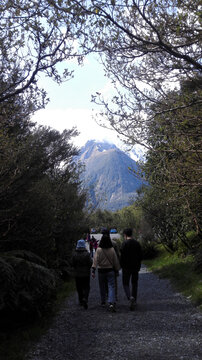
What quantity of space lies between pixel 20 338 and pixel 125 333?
1900 mm

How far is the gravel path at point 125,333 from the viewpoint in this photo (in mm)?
6266

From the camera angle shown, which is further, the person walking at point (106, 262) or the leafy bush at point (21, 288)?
the person walking at point (106, 262)

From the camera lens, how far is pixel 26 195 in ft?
37.7

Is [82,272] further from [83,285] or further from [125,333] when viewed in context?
[125,333]

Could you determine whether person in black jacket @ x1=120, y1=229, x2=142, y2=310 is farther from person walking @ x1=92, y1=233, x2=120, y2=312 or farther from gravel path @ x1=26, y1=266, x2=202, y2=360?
gravel path @ x1=26, y1=266, x2=202, y2=360

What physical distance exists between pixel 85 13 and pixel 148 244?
24.0 metres

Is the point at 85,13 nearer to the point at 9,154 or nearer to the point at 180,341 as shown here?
the point at 9,154

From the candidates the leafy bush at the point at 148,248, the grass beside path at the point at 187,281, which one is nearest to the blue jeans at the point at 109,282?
the grass beside path at the point at 187,281

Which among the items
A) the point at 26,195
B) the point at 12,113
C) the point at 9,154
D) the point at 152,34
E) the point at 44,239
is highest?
the point at 152,34

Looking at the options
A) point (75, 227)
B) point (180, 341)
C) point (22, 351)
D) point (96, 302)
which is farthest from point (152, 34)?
point (75, 227)

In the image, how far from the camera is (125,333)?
757 centimetres

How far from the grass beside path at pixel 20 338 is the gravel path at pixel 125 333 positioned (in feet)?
0.52

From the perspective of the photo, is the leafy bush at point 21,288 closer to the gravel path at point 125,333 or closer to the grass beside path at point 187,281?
the gravel path at point 125,333

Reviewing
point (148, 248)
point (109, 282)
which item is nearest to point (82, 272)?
point (109, 282)
